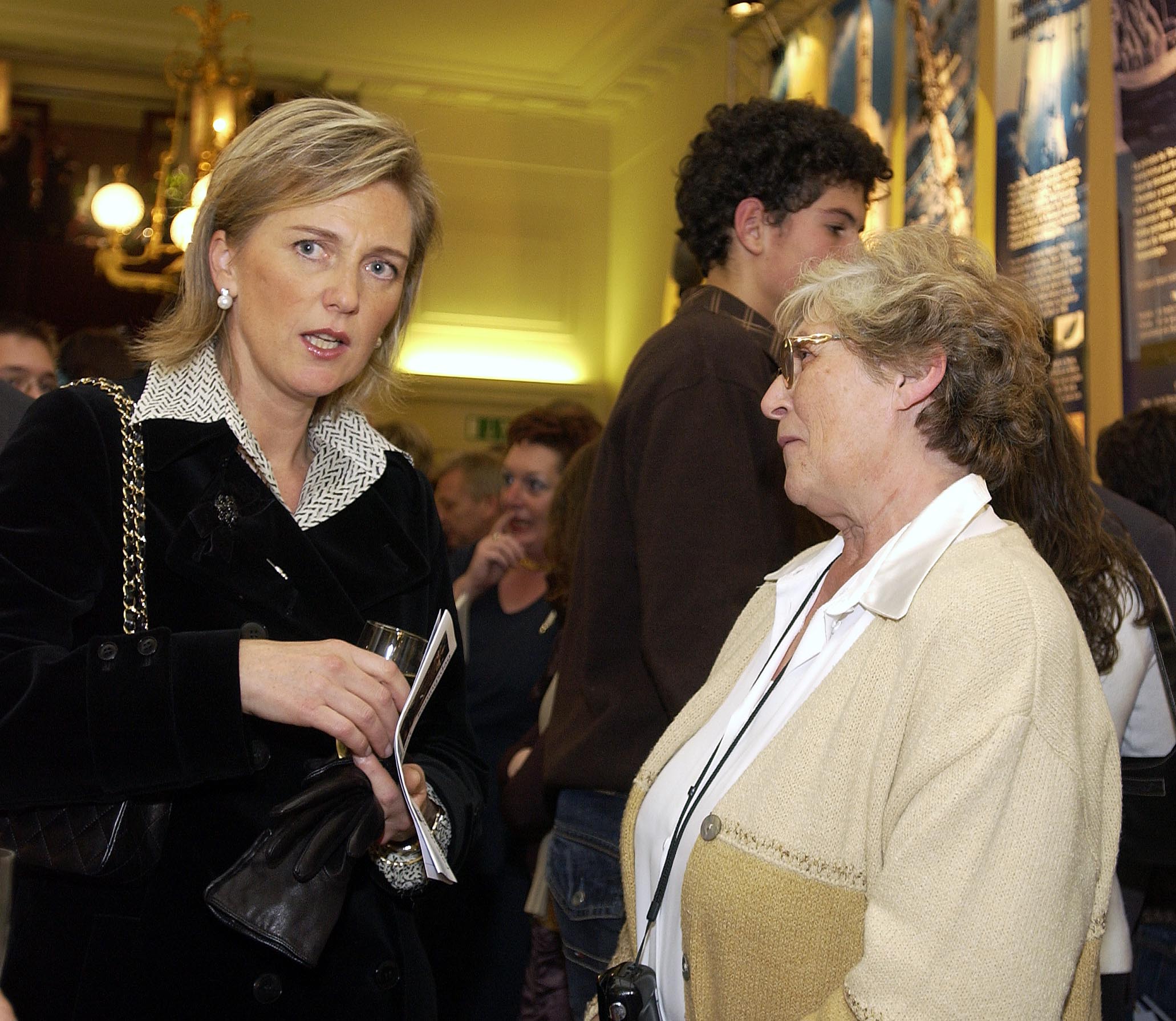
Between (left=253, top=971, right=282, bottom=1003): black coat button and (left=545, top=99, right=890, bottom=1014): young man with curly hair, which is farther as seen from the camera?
(left=545, top=99, right=890, bottom=1014): young man with curly hair

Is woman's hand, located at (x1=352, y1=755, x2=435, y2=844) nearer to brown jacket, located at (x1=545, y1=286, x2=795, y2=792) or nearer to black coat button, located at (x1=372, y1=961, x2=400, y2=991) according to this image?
black coat button, located at (x1=372, y1=961, x2=400, y2=991)

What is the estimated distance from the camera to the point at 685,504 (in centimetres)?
226

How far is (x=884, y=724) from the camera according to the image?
4.95 ft

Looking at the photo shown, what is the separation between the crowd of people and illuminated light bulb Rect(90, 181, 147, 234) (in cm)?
666

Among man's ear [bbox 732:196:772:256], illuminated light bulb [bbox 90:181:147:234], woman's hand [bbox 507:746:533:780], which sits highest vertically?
illuminated light bulb [bbox 90:181:147:234]

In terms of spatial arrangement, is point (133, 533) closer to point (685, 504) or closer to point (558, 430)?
point (685, 504)

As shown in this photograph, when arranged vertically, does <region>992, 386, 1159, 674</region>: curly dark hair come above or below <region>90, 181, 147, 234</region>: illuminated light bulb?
below

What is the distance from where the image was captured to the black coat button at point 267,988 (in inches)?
68.1

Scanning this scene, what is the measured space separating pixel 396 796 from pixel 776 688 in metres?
0.53

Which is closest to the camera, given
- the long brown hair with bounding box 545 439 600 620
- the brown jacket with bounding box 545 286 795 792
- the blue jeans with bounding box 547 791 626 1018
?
the brown jacket with bounding box 545 286 795 792

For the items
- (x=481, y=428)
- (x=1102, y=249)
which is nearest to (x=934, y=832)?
(x=1102, y=249)

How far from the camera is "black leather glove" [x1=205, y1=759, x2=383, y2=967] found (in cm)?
160

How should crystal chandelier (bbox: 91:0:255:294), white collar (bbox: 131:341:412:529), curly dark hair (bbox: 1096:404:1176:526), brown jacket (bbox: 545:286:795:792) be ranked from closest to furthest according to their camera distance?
white collar (bbox: 131:341:412:529) → brown jacket (bbox: 545:286:795:792) → curly dark hair (bbox: 1096:404:1176:526) → crystal chandelier (bbox: 91:0:255:294)

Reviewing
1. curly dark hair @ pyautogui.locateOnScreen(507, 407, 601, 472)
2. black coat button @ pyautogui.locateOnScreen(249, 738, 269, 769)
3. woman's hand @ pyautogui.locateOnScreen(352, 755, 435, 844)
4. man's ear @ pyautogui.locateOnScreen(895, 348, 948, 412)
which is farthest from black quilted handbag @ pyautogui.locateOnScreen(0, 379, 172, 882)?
curly dark hair @ pyautogui.locateOnScreen(507, 407, 601, 472)
